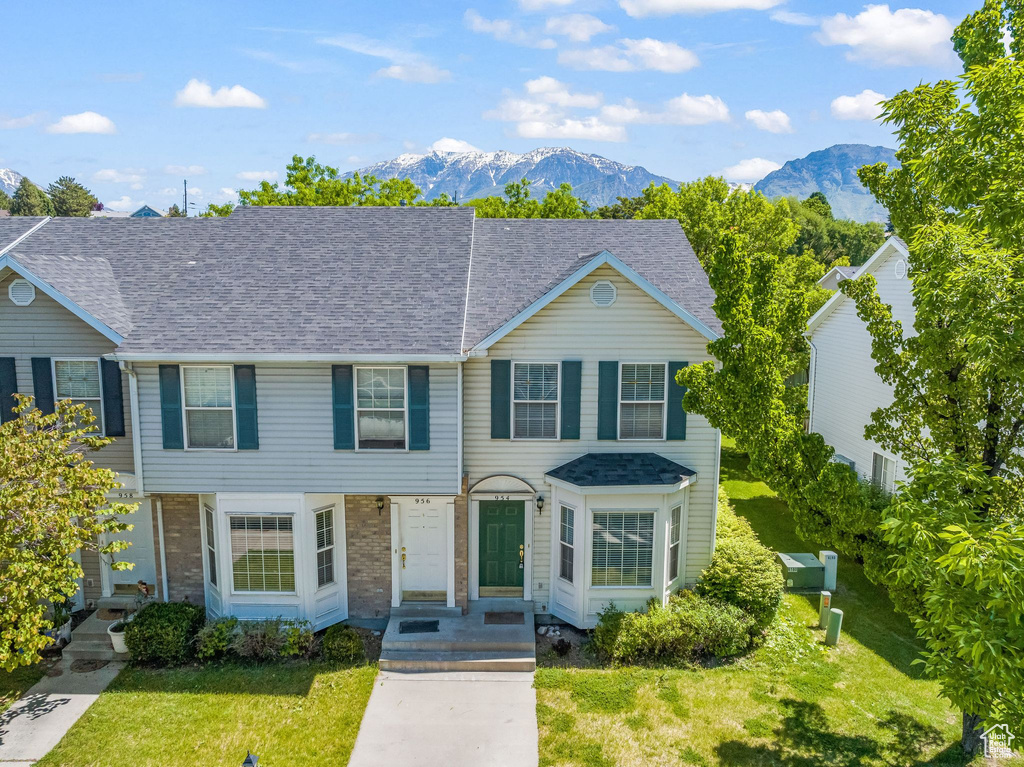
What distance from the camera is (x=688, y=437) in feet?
48.3

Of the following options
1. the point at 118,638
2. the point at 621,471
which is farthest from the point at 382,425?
the point at 118,638

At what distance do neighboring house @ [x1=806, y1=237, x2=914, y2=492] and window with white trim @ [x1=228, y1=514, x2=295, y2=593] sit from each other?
46.9 feet

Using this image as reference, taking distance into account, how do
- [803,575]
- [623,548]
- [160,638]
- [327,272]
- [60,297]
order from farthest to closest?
[803,575], [327,272], [623,548], [60,297], [160,638]

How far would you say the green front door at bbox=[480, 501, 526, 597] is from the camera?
14.8 meters

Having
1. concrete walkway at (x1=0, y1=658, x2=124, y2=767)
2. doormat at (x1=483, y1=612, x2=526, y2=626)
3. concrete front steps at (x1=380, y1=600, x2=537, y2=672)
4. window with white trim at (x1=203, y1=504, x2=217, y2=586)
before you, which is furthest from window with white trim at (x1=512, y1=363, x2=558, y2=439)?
concrete walkway at (x1=0, y1=658, x2=124, y2=767)

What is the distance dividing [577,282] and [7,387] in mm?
11775

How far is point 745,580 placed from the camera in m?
14.3

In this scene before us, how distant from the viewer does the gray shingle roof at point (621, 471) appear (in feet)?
45.4

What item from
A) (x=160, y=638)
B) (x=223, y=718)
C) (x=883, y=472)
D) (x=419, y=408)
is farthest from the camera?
(x=883, y=472)

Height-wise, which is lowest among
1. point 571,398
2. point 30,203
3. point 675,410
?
point 675,410

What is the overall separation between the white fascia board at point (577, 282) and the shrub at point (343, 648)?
6053 millimetres

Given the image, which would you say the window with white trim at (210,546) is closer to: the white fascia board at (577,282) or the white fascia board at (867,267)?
the white fascia board at (577,282)

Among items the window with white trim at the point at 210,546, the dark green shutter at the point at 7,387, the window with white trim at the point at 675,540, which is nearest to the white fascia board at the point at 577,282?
the window with white trim at the point at 675,540

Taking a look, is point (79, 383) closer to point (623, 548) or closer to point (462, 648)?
point (462, 648)
